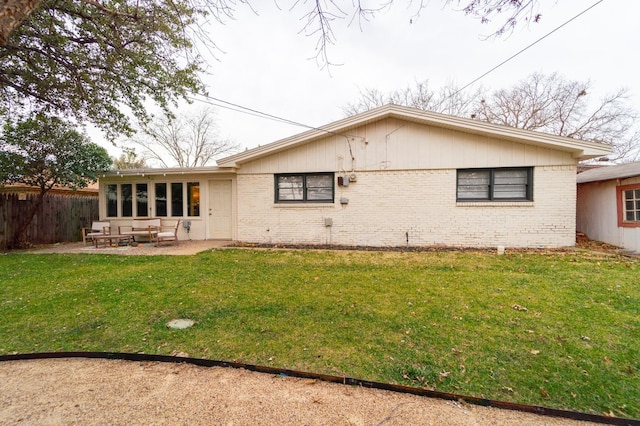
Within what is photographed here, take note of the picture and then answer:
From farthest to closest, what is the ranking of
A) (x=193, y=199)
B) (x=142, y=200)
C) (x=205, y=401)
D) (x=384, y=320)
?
1. (x=142, y=200)
2. (x=193, y=199)
3. (x=384, y=320)
4. (x=205, y=401)

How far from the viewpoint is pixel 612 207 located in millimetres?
8219

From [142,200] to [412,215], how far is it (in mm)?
10388

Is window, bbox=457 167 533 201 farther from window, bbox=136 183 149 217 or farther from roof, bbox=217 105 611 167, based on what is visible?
window, bbox=136 183 149 217

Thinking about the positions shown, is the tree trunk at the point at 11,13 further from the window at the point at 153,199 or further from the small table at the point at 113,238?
the small table at the point at 113,238

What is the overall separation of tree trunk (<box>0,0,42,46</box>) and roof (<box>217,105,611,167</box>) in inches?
277

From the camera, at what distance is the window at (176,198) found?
10.7m

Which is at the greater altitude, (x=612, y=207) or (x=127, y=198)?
(x=127, y=198)

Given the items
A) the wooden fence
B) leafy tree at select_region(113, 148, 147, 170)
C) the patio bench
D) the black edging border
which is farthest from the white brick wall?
leafy tree at select_region(113, 148, 147, 170)

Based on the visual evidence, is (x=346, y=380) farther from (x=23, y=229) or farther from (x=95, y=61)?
(x=23, y=229)

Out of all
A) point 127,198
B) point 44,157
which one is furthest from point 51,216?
point 127,198

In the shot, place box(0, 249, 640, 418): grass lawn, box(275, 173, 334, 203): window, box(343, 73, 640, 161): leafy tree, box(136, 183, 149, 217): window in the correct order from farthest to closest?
1. box(343, 73, 640, 161): leafy tree
2. box(136, 183, 149, 217): window
3. box(275, 173, 334, 203): window
4. box(0, 249, 640, 418): grass lawn

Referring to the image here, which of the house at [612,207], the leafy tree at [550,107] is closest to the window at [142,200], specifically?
the house at [612,207]

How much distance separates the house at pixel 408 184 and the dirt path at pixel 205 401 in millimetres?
6802

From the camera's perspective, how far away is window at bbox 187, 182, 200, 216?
10.7 meters
